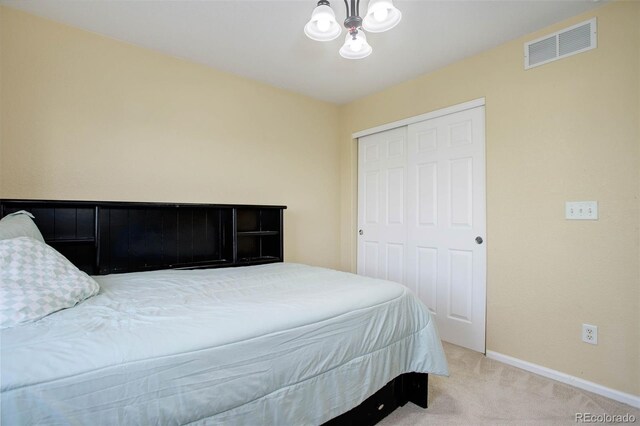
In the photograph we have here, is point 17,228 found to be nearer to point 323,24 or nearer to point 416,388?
point 323,24

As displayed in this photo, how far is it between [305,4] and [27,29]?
1.81 metres

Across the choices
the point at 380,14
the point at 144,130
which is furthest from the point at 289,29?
the point at 144,130

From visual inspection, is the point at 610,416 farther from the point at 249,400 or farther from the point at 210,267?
the point at 210,267

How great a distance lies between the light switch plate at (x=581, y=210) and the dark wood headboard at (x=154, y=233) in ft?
7.09

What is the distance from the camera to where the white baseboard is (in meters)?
1.84

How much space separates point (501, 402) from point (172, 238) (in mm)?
2468

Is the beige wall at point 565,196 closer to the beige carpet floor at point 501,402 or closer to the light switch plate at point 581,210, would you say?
the light switch plate at point 581,210

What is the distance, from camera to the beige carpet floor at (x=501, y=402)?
1681 millimetres

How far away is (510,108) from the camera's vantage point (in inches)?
94.0

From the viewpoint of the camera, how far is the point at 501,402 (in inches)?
72.6

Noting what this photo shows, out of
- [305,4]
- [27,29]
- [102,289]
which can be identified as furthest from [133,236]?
[305,4]

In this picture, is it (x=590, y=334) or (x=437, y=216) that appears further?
(x=437, y=216)

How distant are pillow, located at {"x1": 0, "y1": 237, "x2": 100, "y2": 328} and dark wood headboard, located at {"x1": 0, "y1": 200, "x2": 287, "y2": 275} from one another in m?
0.81

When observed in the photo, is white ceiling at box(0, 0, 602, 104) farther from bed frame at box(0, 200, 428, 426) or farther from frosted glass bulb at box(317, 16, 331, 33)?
bed frame at box(0, 200, 428, 426)
